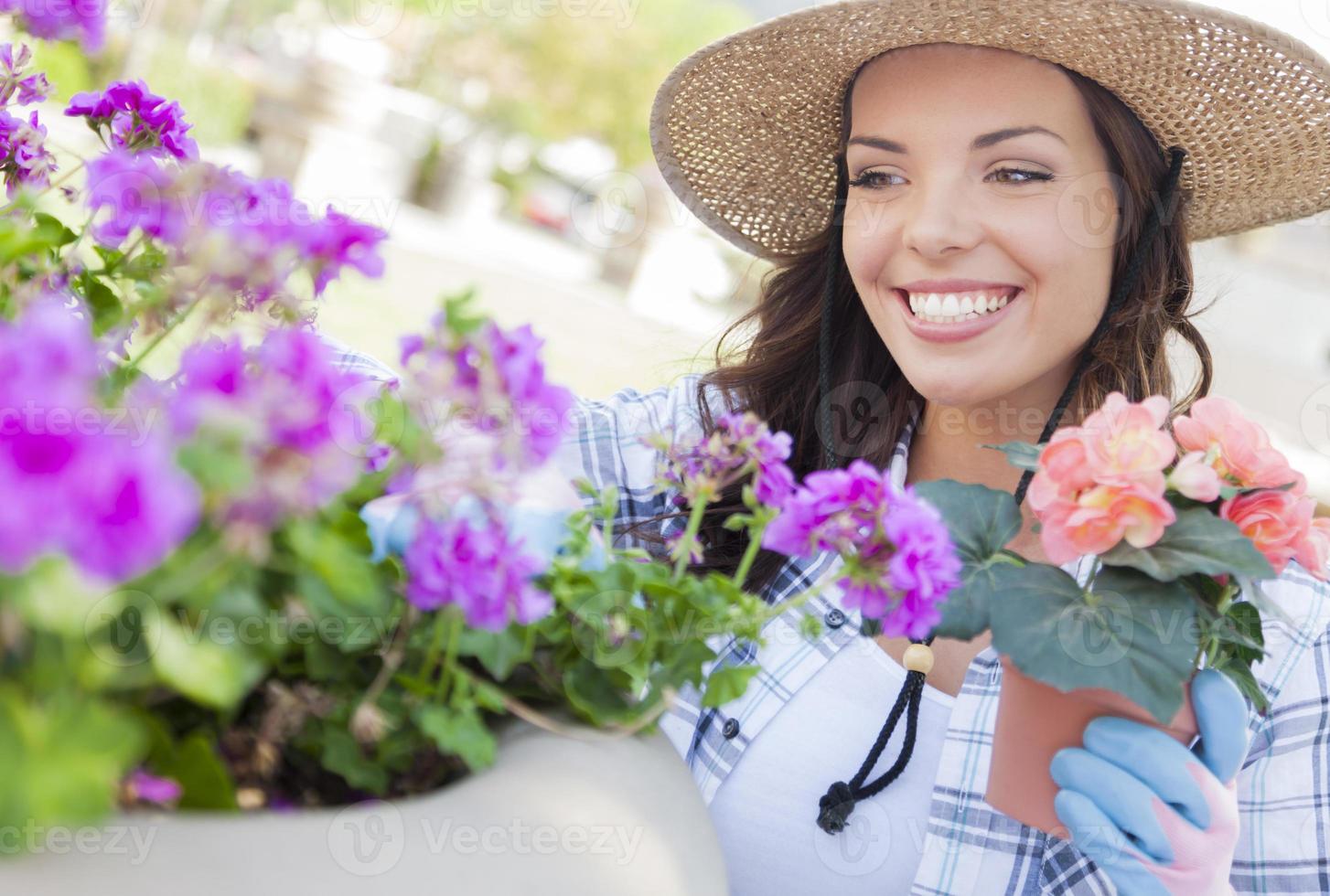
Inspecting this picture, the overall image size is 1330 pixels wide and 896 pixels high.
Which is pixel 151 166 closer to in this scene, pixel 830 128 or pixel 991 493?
pixel 991 493

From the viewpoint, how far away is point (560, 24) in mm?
18766

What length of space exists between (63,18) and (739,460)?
1.75 ft

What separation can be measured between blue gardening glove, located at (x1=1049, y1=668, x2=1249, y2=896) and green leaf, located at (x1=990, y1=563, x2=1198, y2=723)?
128 mm

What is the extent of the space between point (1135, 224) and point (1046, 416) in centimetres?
29

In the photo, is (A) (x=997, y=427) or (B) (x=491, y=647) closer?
(B) (x=491, y=647)

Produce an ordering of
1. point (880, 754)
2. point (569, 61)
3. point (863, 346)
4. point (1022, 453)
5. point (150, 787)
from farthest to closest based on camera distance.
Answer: point (569, 61) → point (863, 346) → point (880, 754) → point (1022, 453) → point (150, 787)

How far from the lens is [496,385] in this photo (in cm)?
50

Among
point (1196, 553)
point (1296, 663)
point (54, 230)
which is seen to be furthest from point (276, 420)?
point (1296, 663)

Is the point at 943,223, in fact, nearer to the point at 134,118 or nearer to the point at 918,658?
the point at 918,658

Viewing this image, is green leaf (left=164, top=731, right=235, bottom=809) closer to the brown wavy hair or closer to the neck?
the brown wavy hair

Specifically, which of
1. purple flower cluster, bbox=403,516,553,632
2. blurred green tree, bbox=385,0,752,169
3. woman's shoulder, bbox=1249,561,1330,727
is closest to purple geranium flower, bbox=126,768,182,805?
purple flower cluster, bbox=403,516,553,632

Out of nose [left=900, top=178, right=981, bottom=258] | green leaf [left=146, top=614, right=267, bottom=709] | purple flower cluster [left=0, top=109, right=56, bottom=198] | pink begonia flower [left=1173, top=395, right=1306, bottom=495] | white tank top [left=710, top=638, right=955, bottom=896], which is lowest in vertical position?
white tank top [left=710, top=638, right=955, bottom=896]

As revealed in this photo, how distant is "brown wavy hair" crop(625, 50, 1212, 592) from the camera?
1495 millimetres

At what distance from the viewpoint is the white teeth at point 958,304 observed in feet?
4.68
